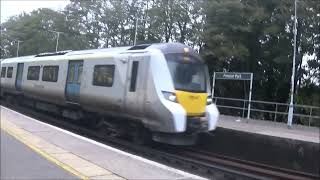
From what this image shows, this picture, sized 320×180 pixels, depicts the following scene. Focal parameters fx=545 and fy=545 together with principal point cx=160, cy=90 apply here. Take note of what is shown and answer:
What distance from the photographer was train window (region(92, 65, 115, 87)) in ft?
54.5

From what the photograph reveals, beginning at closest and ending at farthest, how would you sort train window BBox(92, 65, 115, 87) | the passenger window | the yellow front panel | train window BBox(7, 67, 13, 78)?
the yellow front panel, train window BBox(92, 65, 115, 87), the passenger window, train window BBox(7, 67, 13, 78)

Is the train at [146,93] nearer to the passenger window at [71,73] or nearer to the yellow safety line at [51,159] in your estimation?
the passenger window at [71,73]

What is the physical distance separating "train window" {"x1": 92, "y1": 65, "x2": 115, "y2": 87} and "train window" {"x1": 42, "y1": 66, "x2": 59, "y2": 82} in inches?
168

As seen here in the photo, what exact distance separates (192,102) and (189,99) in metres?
0.13

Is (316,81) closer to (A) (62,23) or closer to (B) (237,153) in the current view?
(B) (237,153)

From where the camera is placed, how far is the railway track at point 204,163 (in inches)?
Answer: 484

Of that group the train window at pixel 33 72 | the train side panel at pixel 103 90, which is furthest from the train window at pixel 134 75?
the train window at pixel 33 72

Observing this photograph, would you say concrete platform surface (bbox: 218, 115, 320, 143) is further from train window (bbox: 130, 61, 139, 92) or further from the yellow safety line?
the yellow safety line

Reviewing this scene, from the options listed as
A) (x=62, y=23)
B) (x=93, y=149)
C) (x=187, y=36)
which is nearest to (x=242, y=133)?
(x=93, y=149)

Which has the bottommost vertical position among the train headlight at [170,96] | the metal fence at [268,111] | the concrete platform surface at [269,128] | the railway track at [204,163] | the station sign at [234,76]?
the railway track at [204,163]

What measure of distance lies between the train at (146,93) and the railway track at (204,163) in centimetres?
42

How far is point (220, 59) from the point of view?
3106cm

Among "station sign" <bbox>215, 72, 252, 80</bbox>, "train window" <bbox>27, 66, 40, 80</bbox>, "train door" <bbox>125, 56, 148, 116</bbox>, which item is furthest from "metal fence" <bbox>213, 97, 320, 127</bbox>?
"train window" <bbox>27, 66, 40, 80</bbox>

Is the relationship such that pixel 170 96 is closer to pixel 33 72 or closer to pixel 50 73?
pixel 50 73
